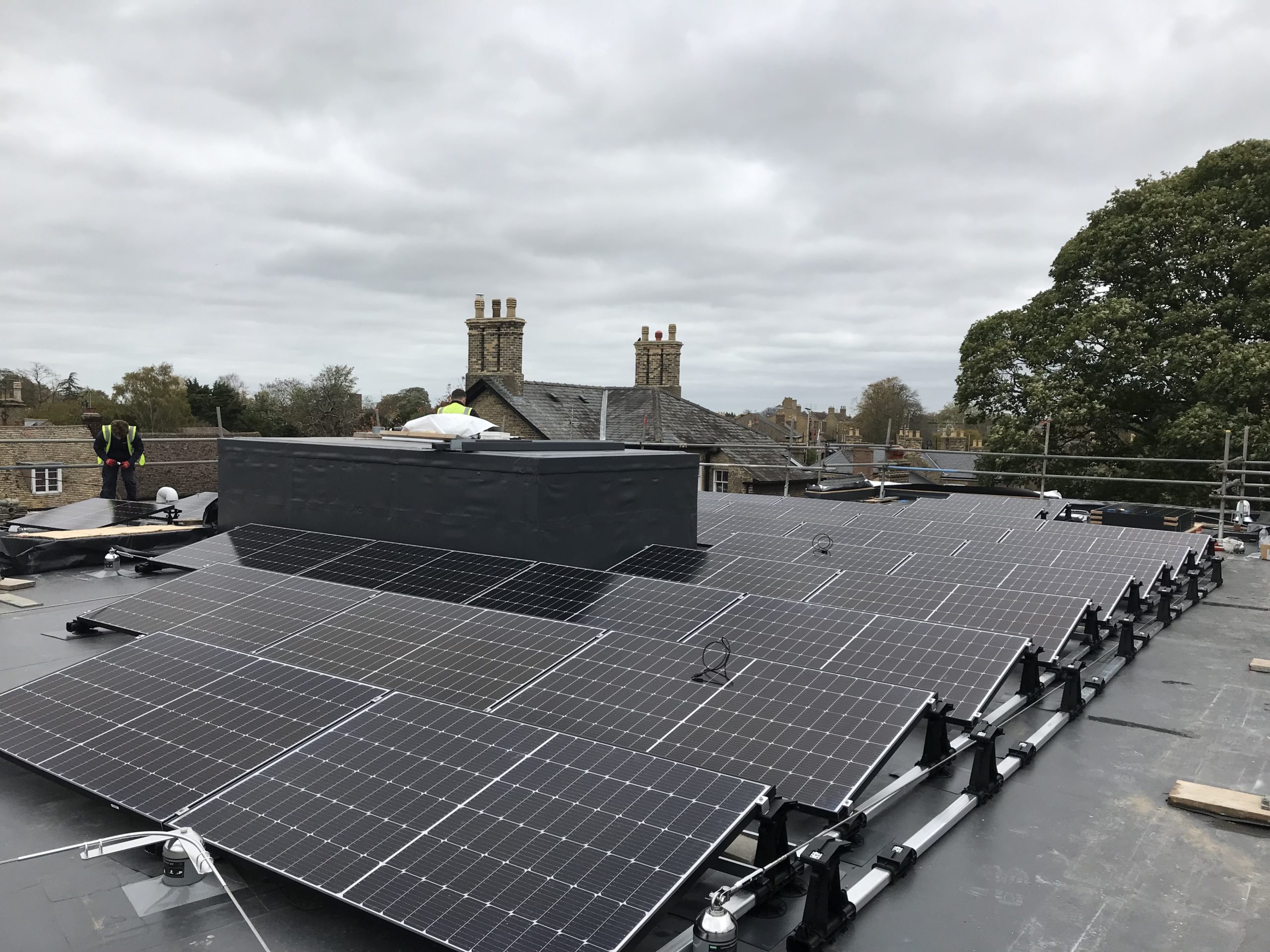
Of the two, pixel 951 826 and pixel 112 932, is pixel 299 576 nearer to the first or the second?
pixel 112 932

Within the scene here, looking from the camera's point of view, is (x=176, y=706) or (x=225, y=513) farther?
(x=225, y=513)

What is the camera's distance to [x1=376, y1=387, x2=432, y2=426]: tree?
7725 centimetres

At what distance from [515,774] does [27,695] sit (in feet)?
13.5

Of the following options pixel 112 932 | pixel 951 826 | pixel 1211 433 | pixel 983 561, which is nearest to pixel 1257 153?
pixel 1211 433

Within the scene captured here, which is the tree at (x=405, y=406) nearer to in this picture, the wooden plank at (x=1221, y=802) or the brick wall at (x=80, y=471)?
the brick wall at (x=80, y=471)

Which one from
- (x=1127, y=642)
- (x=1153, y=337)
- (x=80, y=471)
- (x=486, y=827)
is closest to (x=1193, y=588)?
(x=1127, y=642)

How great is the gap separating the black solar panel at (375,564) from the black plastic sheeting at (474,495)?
0.74 ft

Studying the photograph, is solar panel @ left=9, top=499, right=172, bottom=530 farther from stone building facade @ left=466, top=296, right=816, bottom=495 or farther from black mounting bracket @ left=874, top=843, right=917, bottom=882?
stone building facade @ left=466, top=296, right=816, bottom=495

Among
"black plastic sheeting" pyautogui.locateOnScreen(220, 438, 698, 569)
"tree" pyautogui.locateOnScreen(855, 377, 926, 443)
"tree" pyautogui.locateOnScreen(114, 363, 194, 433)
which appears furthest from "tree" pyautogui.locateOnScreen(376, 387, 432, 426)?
"black plastic sheeting" pyautogui.locateOnScreen(220, 438, 698, 569)

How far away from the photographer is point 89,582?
11.6 meters

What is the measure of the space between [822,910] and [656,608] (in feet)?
13.3

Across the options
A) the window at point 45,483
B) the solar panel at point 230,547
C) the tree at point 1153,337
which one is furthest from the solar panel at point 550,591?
the window at point 45,483

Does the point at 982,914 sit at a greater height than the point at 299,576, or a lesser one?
lesser

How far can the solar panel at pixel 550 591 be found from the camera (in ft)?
25.3
